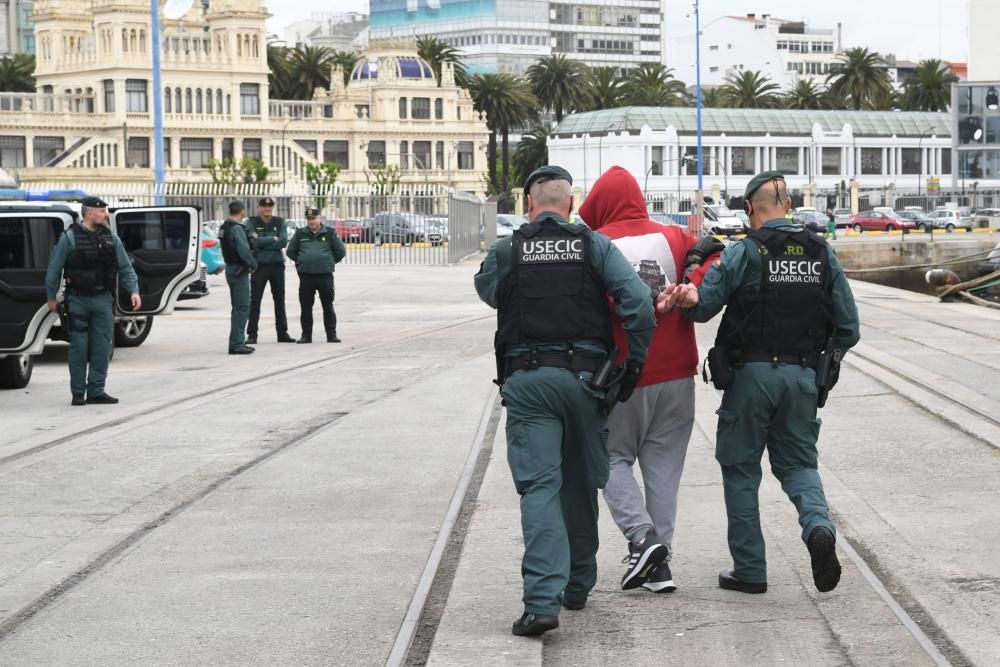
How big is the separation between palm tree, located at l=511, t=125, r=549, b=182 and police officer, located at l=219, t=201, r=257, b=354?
101 m

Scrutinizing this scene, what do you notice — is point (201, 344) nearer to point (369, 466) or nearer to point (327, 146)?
point (369, 466)

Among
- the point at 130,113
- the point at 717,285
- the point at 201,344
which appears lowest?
the point at 201,344

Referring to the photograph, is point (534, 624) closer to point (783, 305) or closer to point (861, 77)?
point (783, 305)

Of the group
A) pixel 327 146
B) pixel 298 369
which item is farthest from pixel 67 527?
pixel 327 146

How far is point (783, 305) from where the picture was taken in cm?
672

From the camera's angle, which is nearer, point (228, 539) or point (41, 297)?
point (228, 539)

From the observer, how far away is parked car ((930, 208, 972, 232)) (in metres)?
83.4

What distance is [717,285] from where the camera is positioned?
666 cm

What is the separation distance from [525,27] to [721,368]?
186524mm

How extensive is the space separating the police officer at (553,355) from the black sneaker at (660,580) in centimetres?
Answer: 66

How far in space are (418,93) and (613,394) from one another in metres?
110

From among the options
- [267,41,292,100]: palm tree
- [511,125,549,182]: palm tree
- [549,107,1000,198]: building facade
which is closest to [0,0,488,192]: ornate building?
[267,41,292,100]: palm tree

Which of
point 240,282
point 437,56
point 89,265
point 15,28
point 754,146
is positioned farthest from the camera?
point 15,28

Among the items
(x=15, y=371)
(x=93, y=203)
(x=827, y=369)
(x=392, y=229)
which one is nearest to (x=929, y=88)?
(x=392, y=229)
